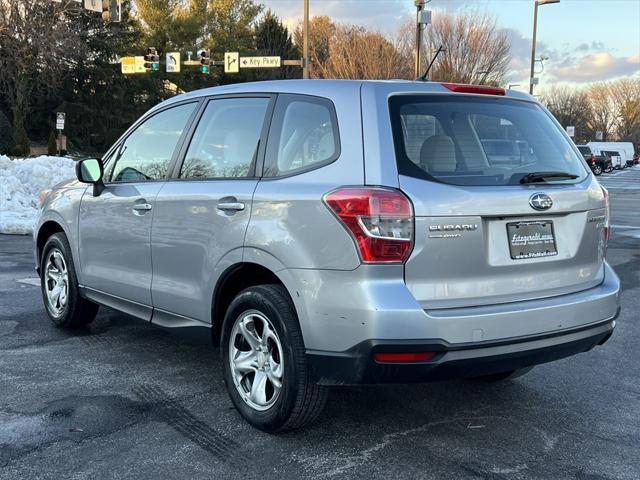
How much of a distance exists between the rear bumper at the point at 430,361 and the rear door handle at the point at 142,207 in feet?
5.66

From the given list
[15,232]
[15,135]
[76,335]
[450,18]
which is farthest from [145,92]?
[76,335]

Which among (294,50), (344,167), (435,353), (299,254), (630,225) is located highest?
Result: (294,50)

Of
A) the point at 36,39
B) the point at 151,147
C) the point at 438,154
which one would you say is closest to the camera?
the point at 438,154

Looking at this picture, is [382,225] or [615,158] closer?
[382,225]

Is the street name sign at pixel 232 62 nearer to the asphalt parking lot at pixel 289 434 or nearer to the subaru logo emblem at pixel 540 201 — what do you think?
the asphalt parking lot at pixel 289 434

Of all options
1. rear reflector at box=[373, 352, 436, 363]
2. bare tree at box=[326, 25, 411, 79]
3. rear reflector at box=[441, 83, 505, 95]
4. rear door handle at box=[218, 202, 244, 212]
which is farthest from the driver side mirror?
bare tree at box=[326, 25, 411, 79]

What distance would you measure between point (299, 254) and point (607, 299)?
170cm

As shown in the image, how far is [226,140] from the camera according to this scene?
395 centimetres

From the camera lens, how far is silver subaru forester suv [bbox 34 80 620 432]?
2967 mm

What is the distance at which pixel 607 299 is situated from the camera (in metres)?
3.54

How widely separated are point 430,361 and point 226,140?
6.04 feet

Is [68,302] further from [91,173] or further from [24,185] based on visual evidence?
[24,185]

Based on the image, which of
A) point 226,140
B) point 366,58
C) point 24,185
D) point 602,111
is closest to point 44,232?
point 226,140

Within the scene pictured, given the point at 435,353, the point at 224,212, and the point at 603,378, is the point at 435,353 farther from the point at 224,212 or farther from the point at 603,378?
the point at 603,378
